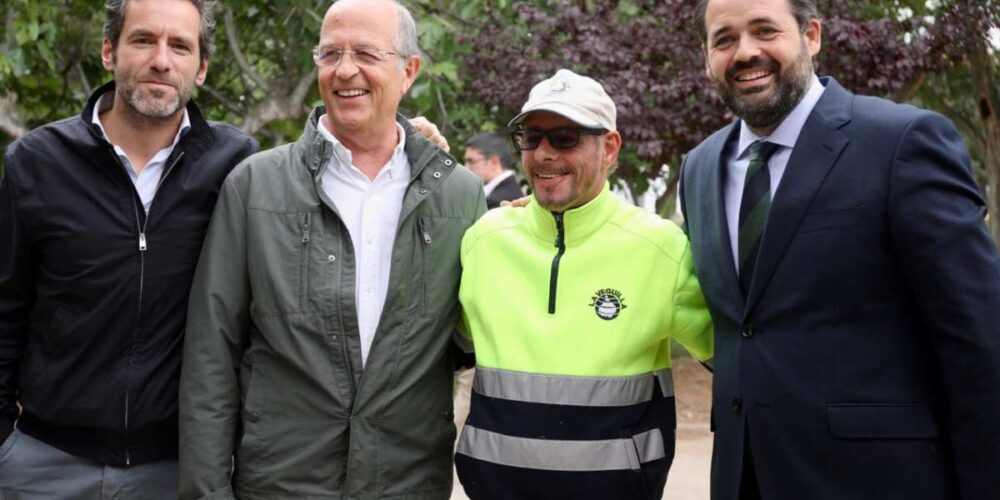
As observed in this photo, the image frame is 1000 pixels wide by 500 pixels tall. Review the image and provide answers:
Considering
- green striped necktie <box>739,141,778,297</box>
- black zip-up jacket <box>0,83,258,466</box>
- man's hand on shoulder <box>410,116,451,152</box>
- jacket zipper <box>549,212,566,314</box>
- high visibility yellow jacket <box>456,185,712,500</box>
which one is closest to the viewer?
green striped necktie <box>739,141,778,297</box>

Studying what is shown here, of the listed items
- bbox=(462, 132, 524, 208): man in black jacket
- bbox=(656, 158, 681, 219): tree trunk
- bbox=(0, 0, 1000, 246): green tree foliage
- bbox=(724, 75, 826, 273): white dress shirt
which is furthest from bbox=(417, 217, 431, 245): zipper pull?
bbox=(656, 158, 681, 219): tree trunk

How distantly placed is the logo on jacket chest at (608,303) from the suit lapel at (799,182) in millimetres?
392

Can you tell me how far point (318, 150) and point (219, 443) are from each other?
3.17ft

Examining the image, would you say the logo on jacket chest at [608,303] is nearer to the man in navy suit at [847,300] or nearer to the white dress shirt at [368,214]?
the man in navy suit at [847,300]

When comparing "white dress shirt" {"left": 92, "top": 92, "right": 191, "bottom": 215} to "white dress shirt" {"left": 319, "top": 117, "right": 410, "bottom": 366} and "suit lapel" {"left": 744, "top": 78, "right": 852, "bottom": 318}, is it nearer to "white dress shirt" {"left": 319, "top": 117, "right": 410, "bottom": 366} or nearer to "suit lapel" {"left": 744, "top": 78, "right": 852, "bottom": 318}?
"white dress shirt" {"left": 319, "top": 117, "right": 410, "bottom": 366}

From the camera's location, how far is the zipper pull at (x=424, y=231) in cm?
382

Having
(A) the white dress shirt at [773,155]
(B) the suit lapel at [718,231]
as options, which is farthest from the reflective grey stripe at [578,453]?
(A) the white dress shirt at [773,155]

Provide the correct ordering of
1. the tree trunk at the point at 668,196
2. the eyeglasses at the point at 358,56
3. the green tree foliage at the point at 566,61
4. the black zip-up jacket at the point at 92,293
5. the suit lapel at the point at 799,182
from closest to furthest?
the suit lapel at the point at 799,182, the black zip-up jacket at the point at 92,293, the eyeglasses at the point at 358,56, the green tree foliage at the point at 566,61, the tree trunk at the point at 668,196

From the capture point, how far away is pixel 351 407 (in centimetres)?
369

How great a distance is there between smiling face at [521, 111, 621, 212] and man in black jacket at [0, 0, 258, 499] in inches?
42.2

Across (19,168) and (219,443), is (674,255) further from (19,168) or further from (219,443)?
(19,168)

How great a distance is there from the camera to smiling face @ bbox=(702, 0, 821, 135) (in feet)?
11.6

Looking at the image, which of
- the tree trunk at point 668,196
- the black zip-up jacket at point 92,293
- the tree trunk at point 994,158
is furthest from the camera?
the tree trunk at point 994,158

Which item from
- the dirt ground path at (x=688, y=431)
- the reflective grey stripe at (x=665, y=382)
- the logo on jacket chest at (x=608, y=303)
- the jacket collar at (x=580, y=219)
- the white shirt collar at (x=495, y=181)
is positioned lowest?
the dirt ground path at (x=688, y=431)
